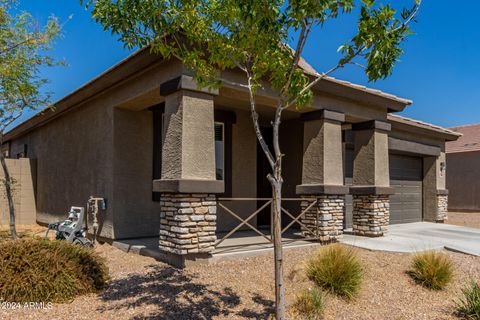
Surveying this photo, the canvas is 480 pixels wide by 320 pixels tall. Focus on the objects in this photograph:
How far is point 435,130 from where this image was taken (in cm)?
1494

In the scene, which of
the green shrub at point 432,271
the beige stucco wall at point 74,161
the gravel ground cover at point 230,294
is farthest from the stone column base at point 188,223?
the green shrub at point 432,271

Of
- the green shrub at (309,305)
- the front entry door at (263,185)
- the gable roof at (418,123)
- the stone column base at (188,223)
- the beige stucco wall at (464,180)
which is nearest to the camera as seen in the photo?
the green shrub at (309,305)

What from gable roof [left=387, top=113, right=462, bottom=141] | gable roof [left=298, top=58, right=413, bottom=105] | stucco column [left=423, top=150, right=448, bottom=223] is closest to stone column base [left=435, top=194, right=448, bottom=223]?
stucco column [left=423, top=150, right=448, bottom=223]

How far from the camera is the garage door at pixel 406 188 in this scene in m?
14.2

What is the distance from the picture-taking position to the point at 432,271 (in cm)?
670

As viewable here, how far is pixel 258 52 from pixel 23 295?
4.29m

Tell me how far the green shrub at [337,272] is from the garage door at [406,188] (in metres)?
8.32

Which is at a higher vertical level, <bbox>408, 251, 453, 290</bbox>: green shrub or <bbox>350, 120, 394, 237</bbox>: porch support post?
<bbox>350, 120, 394, 237</bbox>: porch support post

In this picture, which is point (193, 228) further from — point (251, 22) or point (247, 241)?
point (251, 22)

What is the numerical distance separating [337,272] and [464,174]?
1985 centimetres

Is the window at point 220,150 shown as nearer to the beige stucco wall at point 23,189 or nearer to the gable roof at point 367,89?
the gable roof at point 367,89

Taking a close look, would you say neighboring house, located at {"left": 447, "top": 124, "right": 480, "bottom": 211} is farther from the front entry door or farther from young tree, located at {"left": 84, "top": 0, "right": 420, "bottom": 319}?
young tree, located at {"left": 84, "top": 0, "right": 420, "bottom": 319}

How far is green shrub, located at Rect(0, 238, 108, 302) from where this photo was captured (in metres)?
5.08

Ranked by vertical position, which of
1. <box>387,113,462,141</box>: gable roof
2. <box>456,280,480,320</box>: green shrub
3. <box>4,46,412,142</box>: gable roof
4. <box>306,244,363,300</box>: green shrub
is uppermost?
<box>4,46,412,142</box>: gable roof
